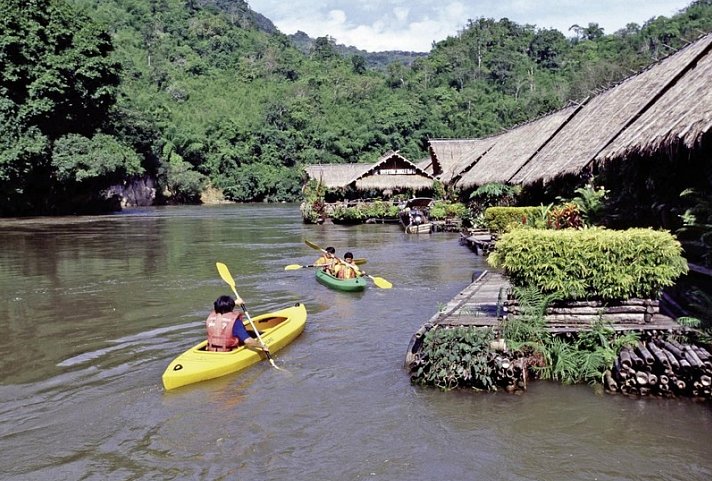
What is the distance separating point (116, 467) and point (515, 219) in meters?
16.6

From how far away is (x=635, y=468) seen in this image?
6.45 meters

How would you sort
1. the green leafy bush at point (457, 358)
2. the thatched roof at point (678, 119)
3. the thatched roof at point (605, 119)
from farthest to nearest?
1. the thatched roof at point (605, 119)
2. the thatched roof at point (678, 119)
3. the green leafy bush at point (457, 358)

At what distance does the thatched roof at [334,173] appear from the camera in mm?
46688

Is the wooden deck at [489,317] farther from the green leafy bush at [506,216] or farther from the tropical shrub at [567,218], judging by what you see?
the green leafy bush at [506,216]

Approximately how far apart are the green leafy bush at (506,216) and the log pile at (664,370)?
12043mm

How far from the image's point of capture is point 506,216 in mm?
21859

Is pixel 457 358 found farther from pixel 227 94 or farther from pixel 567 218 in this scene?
pixel 227 94

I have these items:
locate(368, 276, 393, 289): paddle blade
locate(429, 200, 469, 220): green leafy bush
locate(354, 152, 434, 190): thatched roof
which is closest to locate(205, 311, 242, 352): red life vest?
locate(368, 276, 393, 289): paddle blade

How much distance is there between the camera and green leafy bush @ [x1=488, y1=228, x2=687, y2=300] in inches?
327

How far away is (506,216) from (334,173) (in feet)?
88.1

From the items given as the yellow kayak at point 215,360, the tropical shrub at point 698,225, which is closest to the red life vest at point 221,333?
the yellow kayak at point 215,360

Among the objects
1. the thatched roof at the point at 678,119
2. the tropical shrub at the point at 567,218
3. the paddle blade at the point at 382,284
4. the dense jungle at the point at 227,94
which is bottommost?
the paddle blade at the point at 382,284

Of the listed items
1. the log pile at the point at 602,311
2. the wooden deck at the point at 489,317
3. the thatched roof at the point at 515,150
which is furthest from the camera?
the thatched roof at the point at 515,150

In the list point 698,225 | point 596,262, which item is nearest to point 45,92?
point 596,262
